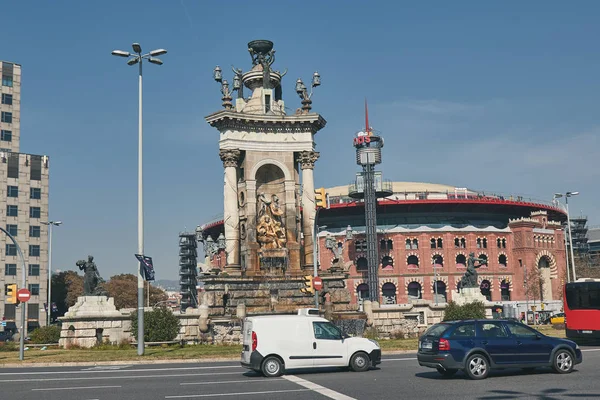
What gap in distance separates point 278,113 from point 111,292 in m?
79.7

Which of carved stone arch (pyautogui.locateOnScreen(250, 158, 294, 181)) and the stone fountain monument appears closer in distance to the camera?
the stone fountain monument

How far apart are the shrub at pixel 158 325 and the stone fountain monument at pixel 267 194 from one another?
23.4 ft

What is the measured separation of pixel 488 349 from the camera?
16.9m

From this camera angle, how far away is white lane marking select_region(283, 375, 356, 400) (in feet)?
45.5

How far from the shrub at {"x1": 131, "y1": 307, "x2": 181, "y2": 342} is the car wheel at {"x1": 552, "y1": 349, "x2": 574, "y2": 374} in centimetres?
2030

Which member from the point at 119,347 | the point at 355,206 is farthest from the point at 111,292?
the point at 119,347

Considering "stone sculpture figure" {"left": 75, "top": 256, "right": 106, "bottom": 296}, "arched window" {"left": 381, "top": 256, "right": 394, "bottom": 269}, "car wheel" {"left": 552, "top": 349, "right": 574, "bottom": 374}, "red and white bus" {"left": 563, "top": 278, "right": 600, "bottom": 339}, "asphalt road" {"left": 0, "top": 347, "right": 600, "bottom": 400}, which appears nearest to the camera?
"asphalt road" {"left": 0, "top": 347, "right": 600, "bottom": 400}

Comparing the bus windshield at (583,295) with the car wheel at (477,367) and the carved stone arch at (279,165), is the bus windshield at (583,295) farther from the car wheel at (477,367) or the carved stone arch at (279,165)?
the carved stone arch at (279,165)

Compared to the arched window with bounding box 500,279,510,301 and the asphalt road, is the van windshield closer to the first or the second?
the asphalt road

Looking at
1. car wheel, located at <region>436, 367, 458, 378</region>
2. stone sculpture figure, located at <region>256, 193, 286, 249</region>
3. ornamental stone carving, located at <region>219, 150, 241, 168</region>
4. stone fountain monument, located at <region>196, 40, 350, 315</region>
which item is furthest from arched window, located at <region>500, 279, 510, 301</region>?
car wheel, located at <region>436, 367, 458, 378</region>

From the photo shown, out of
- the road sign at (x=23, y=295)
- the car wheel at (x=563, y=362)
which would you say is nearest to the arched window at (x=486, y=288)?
the road sign at (x=23, y=295)

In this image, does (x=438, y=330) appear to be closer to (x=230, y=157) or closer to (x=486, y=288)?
(x=230, y=157)

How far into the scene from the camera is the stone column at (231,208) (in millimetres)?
42281

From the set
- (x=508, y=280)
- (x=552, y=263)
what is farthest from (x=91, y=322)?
(x=552, y=263)
